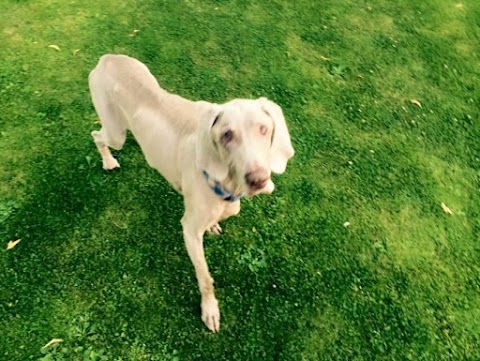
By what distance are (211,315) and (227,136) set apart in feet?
5.41

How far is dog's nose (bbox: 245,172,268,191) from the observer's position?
2808mm

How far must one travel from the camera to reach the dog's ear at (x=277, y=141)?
10.2ft

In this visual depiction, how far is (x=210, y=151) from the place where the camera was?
122 inches

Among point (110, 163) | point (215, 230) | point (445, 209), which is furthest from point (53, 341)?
point (445, 209)

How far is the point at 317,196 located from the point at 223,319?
1.54 m

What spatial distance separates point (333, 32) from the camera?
632 cm

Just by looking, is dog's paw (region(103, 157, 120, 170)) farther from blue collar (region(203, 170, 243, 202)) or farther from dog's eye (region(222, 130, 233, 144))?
dog's eye (region(222, 130, 233, 144))

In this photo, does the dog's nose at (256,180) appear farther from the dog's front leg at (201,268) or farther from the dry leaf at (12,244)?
the dry leaf at (12,244)

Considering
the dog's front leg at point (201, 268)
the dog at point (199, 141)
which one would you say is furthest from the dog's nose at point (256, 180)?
the dog's front leg at point (201, 268)

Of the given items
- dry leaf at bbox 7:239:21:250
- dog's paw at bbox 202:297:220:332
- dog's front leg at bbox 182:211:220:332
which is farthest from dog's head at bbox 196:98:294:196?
dry leaf at bbox 7:239:21:250

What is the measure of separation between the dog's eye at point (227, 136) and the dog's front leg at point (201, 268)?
842 millimetres

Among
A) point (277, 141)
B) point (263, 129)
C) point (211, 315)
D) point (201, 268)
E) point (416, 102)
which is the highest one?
point (263, 129)

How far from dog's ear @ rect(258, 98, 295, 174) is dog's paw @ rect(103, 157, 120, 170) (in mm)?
2077

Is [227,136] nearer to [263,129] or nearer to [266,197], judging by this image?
[263,129]
